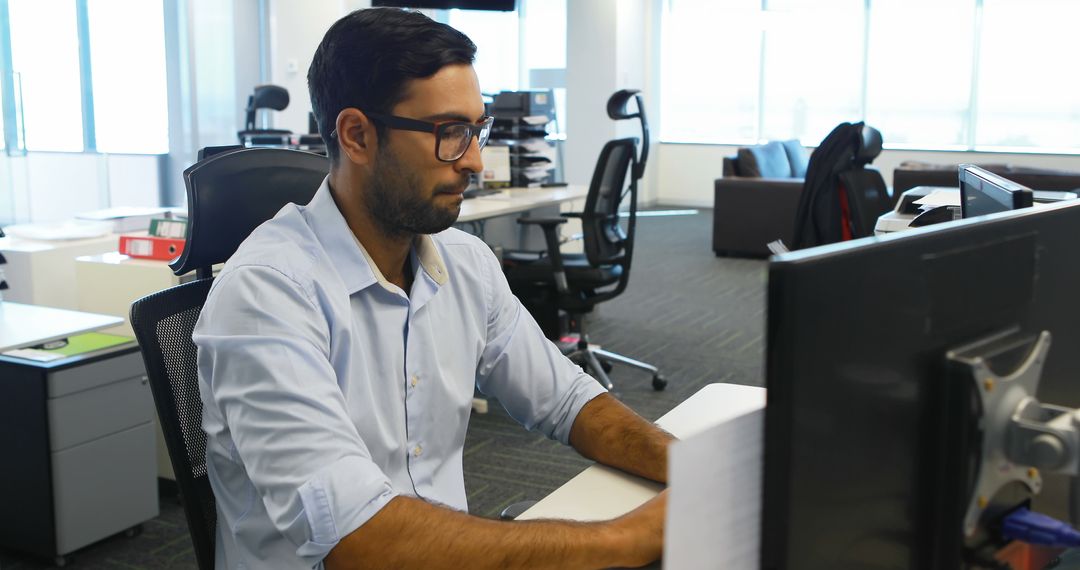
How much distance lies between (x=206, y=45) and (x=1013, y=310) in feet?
22.5

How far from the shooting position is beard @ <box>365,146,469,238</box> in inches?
51.4

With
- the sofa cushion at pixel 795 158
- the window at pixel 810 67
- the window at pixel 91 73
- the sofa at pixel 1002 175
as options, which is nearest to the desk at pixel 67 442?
the window at pixel 91 73

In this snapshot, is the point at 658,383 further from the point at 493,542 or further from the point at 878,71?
the point at 878,71

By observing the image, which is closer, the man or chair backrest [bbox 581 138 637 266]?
the man

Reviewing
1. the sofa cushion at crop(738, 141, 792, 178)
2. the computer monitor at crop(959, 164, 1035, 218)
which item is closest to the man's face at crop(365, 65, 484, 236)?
the computer monitor at crop(959, 164, 1035, 218)

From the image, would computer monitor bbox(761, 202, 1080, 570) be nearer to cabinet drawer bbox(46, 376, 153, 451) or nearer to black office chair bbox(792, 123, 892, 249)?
cabinet drawer bbox(46, 376, 153, 451)

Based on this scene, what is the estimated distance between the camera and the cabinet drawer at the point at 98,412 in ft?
7.96

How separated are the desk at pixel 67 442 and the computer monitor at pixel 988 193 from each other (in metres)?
1.89

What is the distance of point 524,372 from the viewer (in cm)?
150

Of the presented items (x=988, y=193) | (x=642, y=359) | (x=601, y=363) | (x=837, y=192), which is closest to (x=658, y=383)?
(x=601, y=363)

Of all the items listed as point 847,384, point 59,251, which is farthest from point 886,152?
point 847,384

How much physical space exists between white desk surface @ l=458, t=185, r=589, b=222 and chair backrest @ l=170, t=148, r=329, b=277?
2.16m

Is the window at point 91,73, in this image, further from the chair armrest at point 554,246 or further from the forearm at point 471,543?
the forearm at point 471,543

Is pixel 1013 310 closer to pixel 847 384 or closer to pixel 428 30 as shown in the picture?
pixel 847 384
